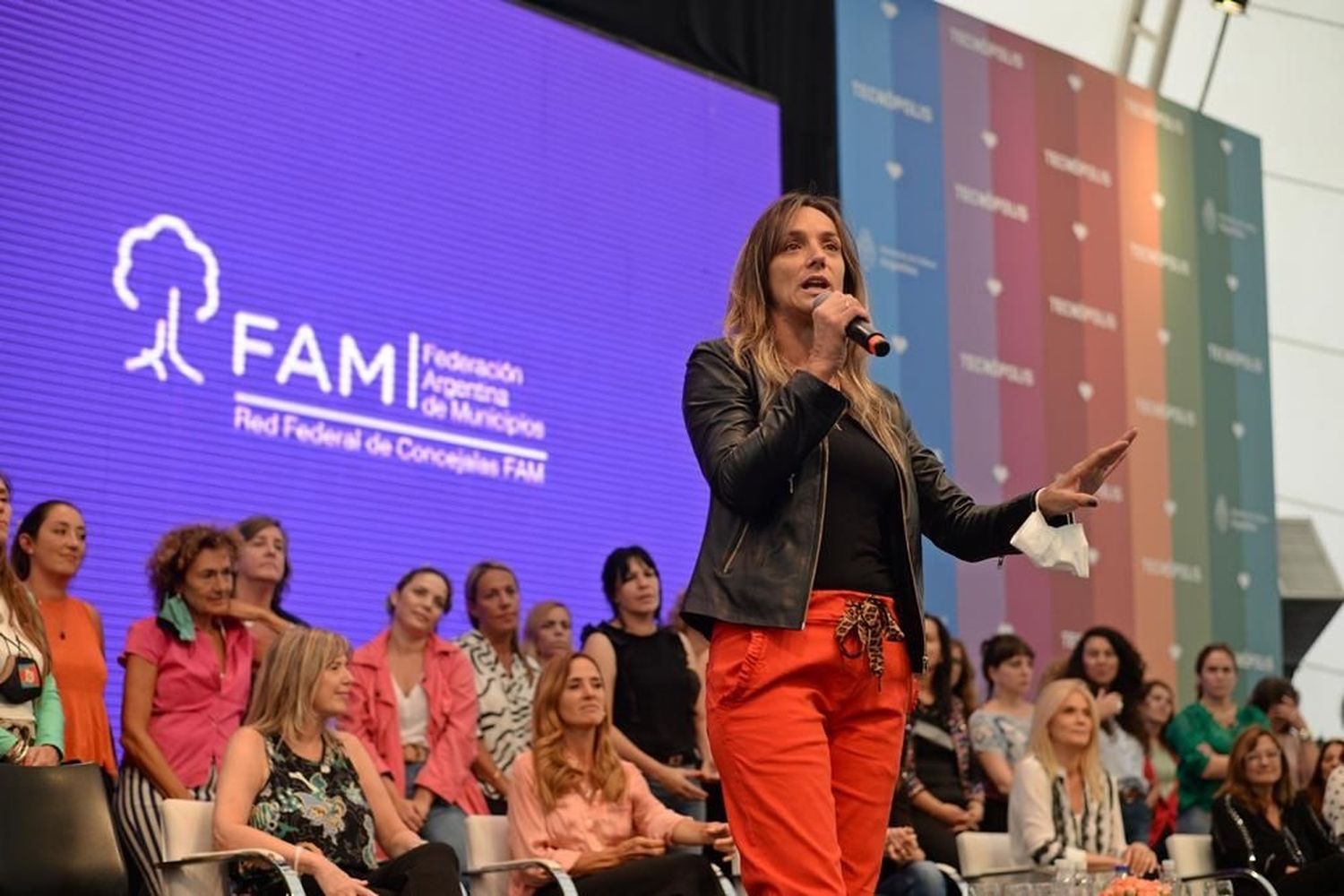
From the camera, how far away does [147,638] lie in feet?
16.1

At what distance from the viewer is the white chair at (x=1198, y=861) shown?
599 centimetres

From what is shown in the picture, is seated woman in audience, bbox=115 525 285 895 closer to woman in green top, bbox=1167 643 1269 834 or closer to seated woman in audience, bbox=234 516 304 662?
seated woman in audience, bbox=234 516 304 662

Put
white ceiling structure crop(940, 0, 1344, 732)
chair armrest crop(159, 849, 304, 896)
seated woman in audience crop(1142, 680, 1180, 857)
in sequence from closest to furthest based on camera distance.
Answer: chair armrest crop(159, 849, 304, 896), seated woman in audience crop(1142, 680, 1180, 857), white ceiling structure crop(940, 0, 1344, 732)

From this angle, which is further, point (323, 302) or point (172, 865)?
point (323, 302)

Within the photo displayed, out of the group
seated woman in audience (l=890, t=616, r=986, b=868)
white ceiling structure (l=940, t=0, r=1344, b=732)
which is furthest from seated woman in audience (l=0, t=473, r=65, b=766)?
white ceiling structure (l=940, t=0, r=1344, b=732)

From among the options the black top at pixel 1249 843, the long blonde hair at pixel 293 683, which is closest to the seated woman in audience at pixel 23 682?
the long blonde hair at pixel 293 683

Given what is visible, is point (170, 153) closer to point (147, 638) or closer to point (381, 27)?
point (381, 27)

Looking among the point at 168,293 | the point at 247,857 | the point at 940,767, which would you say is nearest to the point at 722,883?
the point at 247,857

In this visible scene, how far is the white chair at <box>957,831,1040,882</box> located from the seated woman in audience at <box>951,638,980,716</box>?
78cm

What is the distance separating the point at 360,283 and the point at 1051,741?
2.69 m

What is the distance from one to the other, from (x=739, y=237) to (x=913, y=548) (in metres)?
5.47

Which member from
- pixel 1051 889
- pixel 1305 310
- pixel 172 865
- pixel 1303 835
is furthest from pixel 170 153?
pixel 1305 310

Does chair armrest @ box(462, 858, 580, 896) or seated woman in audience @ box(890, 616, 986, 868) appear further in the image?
seated woman in audience @ box(890, 616, 986, 868)

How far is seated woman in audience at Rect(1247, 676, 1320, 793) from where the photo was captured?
741 cm
